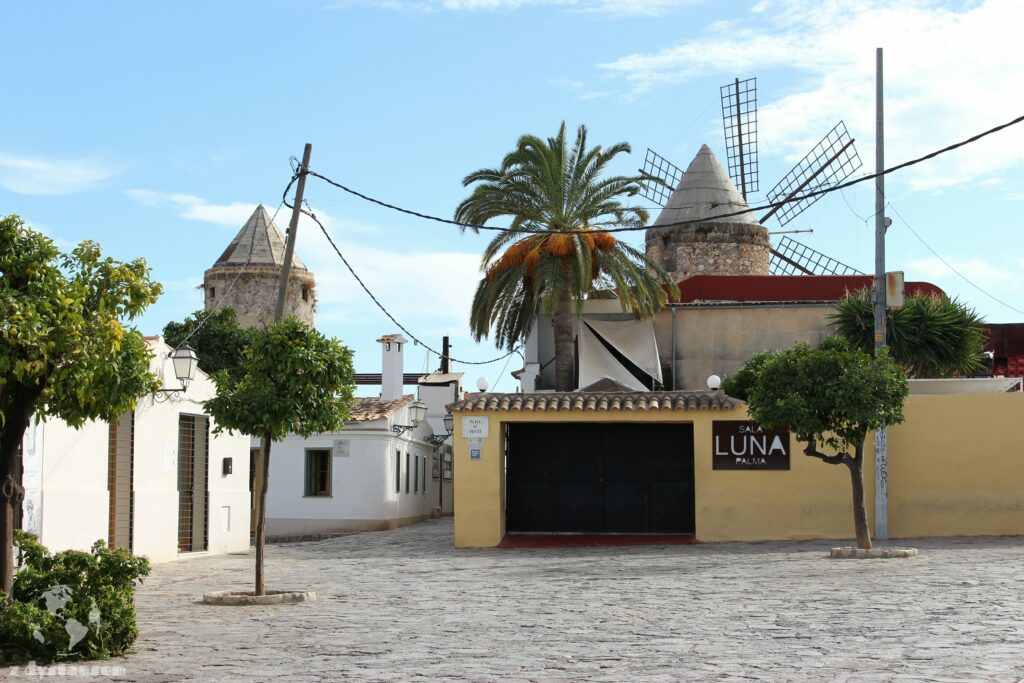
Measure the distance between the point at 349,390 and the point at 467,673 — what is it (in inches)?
222

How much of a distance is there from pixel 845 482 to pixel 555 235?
28.6 feet

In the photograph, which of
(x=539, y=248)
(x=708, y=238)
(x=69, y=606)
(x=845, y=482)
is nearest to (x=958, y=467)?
(x=845, y=482)

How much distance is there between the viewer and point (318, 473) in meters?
32.1

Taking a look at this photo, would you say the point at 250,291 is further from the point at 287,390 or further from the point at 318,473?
the point at 287,390

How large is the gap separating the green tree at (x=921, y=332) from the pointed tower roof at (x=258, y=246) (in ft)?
98.9

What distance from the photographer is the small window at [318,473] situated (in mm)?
31719

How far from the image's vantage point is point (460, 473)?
23203 mm

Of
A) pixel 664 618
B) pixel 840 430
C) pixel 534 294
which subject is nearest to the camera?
pixel 664 618

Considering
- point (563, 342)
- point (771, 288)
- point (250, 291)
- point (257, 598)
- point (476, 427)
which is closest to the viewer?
point (257, 598)

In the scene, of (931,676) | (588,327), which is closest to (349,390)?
(931,676)

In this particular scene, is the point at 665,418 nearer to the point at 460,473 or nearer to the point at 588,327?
the point at 460,473

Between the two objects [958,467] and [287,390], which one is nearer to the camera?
[287,390]

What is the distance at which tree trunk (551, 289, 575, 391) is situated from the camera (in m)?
28.1

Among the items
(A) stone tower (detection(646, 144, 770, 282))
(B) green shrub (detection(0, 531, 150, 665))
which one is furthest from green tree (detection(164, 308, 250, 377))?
(B) green shrub (detection(0, 531, 150, 665))
